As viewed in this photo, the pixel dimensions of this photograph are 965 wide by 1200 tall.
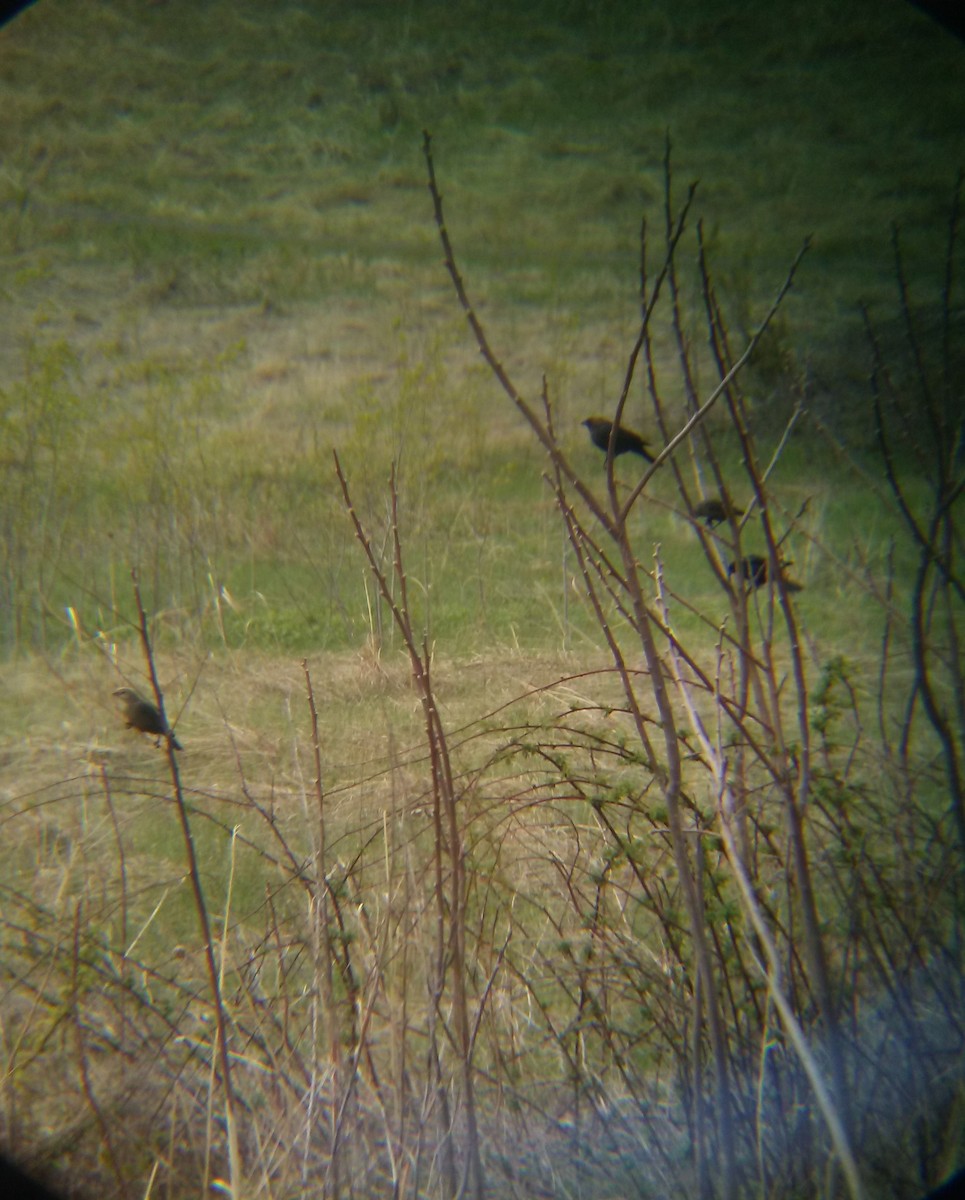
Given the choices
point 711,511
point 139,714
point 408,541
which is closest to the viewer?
point 711,511

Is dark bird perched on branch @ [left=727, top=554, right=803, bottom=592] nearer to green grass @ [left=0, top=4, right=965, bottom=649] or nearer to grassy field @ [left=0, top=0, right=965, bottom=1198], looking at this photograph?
grassy field @ [left=0, top=0, right=965, bottom=1198]

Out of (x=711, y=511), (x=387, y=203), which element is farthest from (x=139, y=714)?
(x=387, y=203)

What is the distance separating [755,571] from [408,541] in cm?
168

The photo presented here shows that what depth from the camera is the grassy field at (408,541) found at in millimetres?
1477

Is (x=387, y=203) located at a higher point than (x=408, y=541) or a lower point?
higher

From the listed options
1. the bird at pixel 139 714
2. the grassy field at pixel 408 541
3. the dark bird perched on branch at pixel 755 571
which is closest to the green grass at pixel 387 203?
the grassy field at pixel 408 541

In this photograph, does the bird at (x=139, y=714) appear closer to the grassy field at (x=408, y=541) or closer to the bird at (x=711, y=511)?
the grassy field at (x=408, y=541)

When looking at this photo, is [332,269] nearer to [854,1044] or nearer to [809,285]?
[809,285]

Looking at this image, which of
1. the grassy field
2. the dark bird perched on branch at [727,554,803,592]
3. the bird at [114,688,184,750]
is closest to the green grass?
the grassy field

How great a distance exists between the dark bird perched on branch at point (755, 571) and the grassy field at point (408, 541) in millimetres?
98

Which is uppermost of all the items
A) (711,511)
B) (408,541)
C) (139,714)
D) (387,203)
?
(387,203)

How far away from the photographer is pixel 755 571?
1.69 m

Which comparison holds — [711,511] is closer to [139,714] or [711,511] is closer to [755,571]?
[755,571]

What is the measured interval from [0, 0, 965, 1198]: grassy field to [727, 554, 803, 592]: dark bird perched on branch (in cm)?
10
